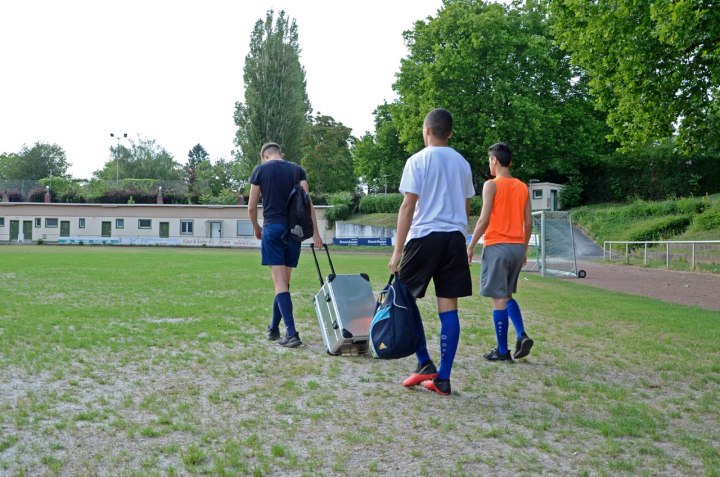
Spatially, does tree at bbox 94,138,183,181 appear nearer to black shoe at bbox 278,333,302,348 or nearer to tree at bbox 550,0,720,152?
tree at bbox 550,0,720,152

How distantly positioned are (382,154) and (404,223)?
1938 inches

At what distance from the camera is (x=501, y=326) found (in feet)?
20.3

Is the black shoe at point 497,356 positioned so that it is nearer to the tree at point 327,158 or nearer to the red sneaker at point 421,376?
Answer: the red sneaker at point 421,376

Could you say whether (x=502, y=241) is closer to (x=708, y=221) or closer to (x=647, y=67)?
(x=647, y=67)

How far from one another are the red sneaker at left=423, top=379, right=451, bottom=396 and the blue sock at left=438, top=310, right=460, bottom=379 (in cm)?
4

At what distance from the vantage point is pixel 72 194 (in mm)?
64938

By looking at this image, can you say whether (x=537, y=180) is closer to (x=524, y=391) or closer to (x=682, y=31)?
(x=682, y=31)

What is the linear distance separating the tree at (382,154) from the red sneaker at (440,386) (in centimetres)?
4799

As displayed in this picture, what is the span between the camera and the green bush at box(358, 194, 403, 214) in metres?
56.8

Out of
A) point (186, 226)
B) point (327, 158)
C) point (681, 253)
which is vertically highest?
point (327, 158)

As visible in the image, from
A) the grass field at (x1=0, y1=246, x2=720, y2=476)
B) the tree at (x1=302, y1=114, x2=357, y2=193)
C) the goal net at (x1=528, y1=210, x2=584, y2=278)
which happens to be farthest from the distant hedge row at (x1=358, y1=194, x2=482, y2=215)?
the grass field at (x1=0, y1=246, x2=720, y2=476)

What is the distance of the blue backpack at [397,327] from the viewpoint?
4773mm

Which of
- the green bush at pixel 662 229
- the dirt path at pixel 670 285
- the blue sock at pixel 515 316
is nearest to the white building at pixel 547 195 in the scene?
the green bush at pixel 662 229

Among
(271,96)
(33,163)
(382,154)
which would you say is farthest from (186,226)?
(33,163)
